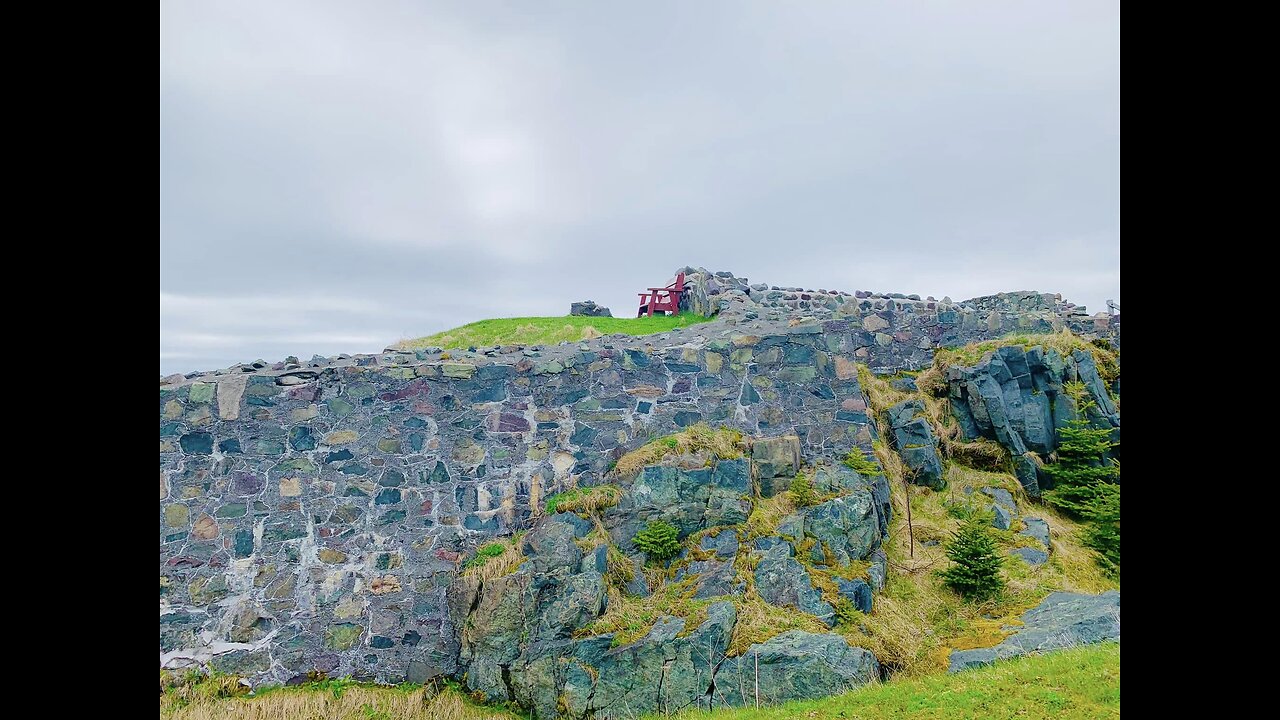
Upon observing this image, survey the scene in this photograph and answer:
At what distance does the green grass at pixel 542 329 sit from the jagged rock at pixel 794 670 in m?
9.20

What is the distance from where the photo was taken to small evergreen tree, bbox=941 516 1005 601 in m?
7.05

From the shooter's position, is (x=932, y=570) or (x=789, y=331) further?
(x=789, y=331)

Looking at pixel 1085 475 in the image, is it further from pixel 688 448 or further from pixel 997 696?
pixel 688 448

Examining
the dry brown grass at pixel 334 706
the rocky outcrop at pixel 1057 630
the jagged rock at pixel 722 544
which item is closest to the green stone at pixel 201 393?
the dry brown grass at pixel 334 706

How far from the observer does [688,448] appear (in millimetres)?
7738

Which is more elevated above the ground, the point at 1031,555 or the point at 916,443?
the point at 916,443

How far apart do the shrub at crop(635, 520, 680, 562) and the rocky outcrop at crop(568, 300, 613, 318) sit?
13226 millimetres

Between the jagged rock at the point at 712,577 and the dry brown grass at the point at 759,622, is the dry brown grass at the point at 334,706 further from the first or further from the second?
the dry brown grass at the point at 759,622

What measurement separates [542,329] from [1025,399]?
36.2 feet

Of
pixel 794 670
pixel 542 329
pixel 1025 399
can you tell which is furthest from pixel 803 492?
pixel 542 329
